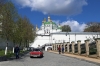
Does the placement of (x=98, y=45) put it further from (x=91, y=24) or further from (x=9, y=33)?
(x=91, y=24)

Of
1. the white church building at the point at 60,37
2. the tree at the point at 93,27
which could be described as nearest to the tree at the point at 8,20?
the white church building at the point at 60,37

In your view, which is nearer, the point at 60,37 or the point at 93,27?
the point at 60,37

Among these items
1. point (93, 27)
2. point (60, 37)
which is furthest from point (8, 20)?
point (93, 27)

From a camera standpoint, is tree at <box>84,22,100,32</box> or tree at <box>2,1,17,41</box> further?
tree at <box>84,22,100,32</box>

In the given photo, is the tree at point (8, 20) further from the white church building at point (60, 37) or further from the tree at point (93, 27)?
the tree at point (93, 27)

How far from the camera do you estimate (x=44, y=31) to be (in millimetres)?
Result: 143375

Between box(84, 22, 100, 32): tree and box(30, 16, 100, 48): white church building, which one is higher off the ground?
box(84, 22, 100, 32): tree

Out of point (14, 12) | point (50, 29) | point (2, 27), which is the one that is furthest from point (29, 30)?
point (50, 29)

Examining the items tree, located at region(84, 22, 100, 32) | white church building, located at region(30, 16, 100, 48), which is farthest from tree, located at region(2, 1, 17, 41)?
tree, located at region(84, 22, 100, 32)

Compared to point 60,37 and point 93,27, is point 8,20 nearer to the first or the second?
point 60,37

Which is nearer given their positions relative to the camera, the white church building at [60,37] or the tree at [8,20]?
the tree at [8,20]

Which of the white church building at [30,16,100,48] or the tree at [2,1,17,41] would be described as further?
the white church building at [30,16,100,48]

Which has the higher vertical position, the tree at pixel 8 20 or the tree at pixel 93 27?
the tree at pixel 93 27

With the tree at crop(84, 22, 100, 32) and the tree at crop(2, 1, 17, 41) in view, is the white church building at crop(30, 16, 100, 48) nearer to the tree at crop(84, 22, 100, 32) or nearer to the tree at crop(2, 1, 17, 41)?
the tree at crop(84, 22, 100, 32)
